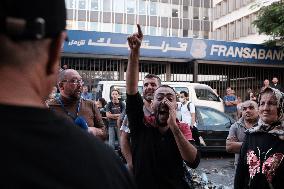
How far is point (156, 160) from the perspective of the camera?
3326mm

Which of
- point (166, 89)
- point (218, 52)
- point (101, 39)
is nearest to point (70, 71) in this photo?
point (166, 89)

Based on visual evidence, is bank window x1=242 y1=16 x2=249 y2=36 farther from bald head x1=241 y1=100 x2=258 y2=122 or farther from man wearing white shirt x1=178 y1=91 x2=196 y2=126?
bald head x1=241 y1=100 x2=258 y2=122

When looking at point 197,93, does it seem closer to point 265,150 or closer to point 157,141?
point 265,150

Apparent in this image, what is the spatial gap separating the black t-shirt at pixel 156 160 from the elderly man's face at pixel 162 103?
0.31 feet

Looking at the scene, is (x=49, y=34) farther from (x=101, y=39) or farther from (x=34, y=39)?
(x=101, y=39)

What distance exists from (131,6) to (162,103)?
165ft

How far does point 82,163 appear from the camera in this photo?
1112mm

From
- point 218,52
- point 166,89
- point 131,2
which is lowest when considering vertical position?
point 166,89

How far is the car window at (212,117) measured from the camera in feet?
37.2

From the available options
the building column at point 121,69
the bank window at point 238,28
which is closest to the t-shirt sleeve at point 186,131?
the building column at point 121,69

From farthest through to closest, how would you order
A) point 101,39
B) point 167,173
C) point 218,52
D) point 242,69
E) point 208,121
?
point 242,69
point 218,52
point 101,39
point 208,121
point 167,173

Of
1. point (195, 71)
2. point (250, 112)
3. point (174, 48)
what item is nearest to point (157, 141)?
point (250, 112)

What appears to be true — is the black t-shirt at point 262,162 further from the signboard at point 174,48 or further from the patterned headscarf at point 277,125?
the signboard at point 174,48

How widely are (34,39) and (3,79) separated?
13 centimetres
